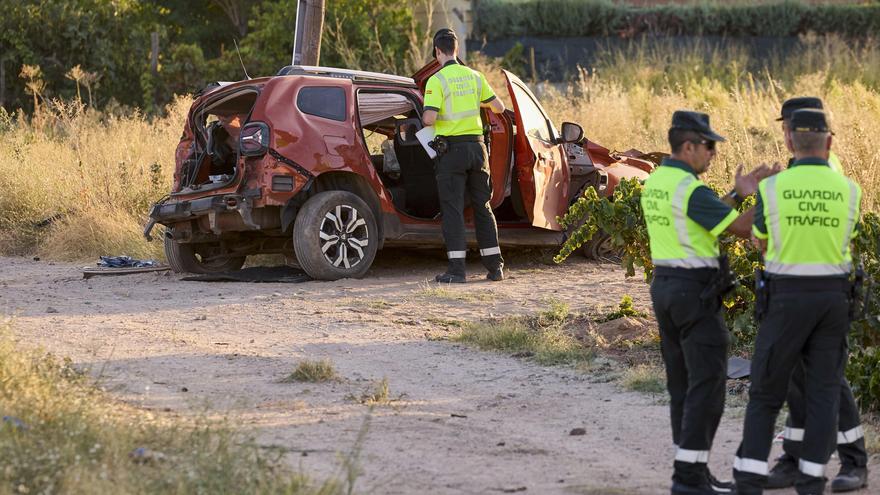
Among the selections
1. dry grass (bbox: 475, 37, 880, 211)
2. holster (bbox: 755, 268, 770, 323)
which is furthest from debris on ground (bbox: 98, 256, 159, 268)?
holster (bbox: 755, 268, 770, 323)

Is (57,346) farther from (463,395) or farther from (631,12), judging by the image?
(631,12)

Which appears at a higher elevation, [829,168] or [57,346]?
[829,168]

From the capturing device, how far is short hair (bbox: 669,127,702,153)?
5945 millimetres

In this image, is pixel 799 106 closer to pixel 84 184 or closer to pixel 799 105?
pixel 799 105

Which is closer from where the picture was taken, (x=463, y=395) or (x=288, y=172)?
(x=463, y=395)

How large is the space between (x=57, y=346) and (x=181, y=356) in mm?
783

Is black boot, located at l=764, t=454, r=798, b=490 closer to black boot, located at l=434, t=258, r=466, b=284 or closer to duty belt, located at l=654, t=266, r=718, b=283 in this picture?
duty belt, located at l=654, t=266, r=718, b=283

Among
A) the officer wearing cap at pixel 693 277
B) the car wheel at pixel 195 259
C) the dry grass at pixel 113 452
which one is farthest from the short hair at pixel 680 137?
the car wheel at pixel 195 259

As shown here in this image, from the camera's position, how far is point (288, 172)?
1125 cm

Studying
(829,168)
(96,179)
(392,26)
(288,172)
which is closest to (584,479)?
(829,168)

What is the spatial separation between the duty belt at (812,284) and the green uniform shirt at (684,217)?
1.01 ft

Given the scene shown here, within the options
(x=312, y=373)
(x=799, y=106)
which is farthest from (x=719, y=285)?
(x=312, y=373)

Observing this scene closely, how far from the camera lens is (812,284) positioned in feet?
18.7

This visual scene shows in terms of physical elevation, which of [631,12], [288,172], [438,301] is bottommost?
[438,301]
